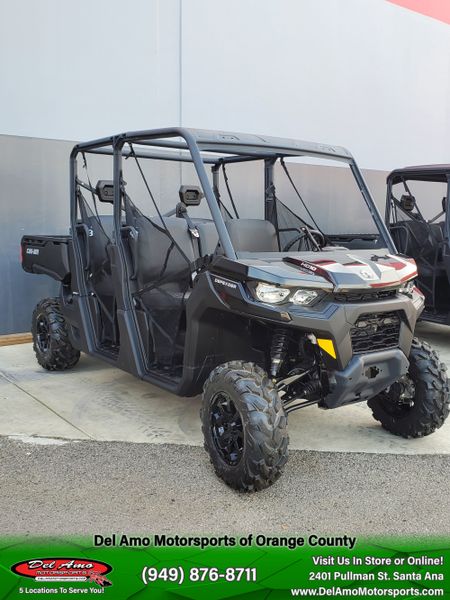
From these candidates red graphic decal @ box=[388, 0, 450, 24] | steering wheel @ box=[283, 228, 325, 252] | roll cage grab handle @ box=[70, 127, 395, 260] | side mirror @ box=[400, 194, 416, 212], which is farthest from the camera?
red graphic decal @ box=[388, 0, 450, 24]

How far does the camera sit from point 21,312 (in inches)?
272

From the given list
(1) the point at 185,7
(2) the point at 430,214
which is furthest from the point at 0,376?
(2) the point at 430,214

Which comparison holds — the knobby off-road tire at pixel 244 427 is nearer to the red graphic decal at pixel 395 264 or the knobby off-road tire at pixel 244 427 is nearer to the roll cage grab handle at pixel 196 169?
the roll cage grab handle at pixel 196 169

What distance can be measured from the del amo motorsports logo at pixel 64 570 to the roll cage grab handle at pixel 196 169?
5.40 feet

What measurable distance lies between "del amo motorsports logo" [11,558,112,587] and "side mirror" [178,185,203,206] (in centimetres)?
213

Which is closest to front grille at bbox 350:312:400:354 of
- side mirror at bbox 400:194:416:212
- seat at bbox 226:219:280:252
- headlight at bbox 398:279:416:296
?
headlight at bbox 398:279:416:296

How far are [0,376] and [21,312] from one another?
4.79 feet

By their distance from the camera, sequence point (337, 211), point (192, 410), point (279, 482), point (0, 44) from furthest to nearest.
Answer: point (337, 211) < point (0, 44) < point (192, 410) < point (279, 482)

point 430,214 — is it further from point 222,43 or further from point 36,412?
point 36,412

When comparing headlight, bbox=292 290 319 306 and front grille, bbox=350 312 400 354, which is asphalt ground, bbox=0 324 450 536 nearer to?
front grille, bbox=350 312 400 354

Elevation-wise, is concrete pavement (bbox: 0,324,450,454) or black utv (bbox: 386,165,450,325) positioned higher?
black utv (bbox: 386,165,450,325)

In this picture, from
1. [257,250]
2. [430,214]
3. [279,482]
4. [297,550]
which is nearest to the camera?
[297,550]

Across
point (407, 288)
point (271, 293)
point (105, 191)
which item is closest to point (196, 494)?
point (271, 293)

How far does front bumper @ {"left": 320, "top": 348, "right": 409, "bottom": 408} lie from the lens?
3.27 m
